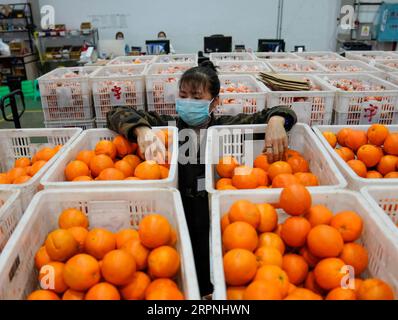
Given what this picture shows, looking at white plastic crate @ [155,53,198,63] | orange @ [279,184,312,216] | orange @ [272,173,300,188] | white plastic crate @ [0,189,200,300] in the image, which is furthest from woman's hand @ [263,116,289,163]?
white plastic crate @ [155,53,198,63]

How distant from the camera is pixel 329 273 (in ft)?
3.18

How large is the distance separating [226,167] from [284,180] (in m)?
0.31

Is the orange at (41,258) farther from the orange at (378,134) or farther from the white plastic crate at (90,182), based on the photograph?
the orange at (378,134)

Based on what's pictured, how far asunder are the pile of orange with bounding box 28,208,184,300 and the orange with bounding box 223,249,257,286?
0.48ft

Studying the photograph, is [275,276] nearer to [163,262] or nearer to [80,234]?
[163,262]

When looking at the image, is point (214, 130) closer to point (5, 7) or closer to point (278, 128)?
point (278, 128)

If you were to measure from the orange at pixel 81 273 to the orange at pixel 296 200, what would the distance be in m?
0.61

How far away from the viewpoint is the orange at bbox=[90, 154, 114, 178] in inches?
60.3

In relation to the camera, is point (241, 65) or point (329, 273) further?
point (241, 65)

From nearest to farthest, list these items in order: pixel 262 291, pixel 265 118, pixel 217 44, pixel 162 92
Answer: pixel 262 291
pixel 265 118
pixel 162 92
pixel 217 44

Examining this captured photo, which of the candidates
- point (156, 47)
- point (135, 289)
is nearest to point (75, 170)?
point (135, 289)

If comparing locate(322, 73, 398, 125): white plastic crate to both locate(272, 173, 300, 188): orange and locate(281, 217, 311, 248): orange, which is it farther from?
locate(281, 217, 311, 248): orange
